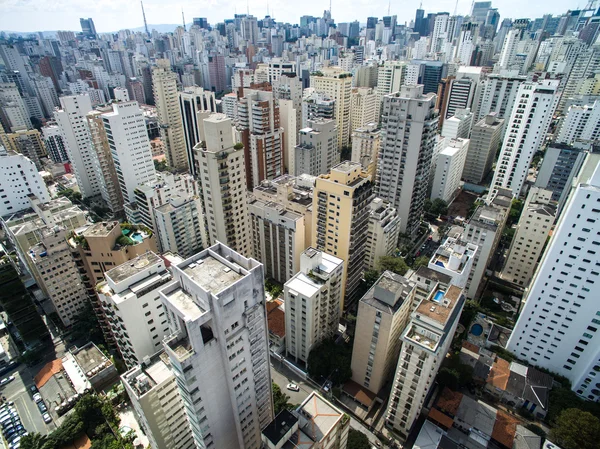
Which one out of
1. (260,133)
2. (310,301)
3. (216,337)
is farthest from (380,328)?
(260,133)

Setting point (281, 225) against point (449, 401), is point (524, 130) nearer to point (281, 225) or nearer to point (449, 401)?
point (281, 225)

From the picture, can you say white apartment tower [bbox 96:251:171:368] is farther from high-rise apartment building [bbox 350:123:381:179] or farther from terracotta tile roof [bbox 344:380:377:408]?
high-rise apartment building [bbox 350:123:381:179]

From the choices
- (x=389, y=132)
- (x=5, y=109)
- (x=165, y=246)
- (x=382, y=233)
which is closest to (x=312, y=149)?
(x=389, y=132)

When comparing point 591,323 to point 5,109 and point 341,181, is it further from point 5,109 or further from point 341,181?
point 5,109

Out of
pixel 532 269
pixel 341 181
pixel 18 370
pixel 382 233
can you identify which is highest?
pixel 341 181

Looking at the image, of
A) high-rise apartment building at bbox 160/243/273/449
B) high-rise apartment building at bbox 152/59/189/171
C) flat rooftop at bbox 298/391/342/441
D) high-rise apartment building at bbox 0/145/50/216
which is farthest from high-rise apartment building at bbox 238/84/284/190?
flat rooftop at bbox 298/391/342/441
